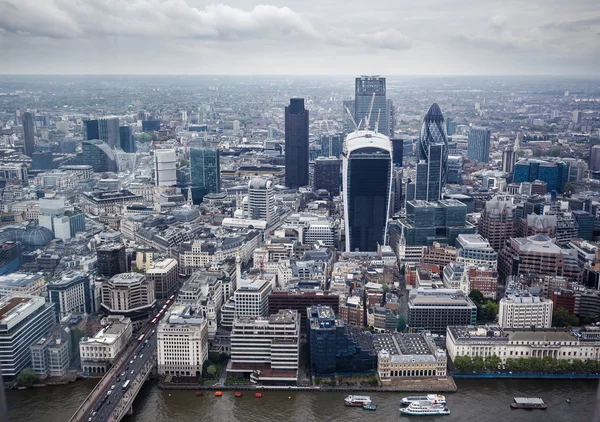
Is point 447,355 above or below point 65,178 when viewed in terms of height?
below

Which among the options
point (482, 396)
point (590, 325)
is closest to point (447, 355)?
point (482, 396)

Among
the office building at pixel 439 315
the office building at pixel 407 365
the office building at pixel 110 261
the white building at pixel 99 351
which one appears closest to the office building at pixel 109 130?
the office building at pixel 110 261

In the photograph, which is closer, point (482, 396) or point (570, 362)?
point (482, 396)

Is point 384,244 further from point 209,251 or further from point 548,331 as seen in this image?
point 548,331

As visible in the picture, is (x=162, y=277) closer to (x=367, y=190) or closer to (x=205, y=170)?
(x=367, y=190)

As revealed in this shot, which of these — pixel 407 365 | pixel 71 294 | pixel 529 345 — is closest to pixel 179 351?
pixel 71 294

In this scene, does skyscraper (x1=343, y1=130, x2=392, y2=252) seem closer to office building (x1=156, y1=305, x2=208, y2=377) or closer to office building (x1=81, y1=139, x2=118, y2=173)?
office building (x1=156, y1=305, x2=208, y2=377)

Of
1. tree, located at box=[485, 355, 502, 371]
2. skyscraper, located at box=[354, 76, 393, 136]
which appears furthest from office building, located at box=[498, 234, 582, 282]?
skyscraper, located at box=[354, 76, 393, 136]
